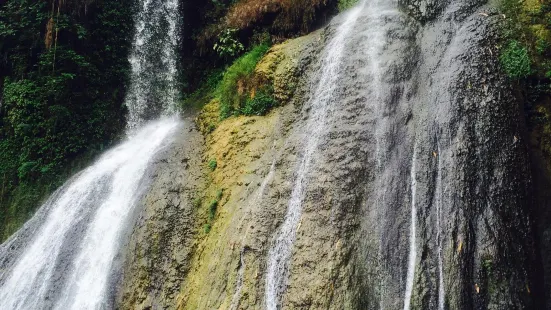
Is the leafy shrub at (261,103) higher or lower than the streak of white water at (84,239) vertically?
higher

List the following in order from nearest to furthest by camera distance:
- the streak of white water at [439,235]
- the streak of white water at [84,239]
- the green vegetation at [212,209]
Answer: the streak of white water at [439,235] < the streak of white water at [84,239] < the green vegetation at [212,209]

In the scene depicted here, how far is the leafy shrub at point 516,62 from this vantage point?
739 cm

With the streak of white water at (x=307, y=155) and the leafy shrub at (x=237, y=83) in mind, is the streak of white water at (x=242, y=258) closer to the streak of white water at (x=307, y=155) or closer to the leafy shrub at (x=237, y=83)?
the streak of white water at (x=307, y=155)

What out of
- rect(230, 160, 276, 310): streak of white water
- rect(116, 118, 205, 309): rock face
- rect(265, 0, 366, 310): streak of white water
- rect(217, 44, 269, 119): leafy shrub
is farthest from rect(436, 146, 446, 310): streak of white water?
rect(217, 44, 269, 119): leafy shrub

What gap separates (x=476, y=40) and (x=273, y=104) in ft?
13.7

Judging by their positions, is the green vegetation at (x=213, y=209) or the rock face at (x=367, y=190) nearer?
the rock face at (x=367, y=190)

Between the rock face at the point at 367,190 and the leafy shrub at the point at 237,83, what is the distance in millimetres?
817

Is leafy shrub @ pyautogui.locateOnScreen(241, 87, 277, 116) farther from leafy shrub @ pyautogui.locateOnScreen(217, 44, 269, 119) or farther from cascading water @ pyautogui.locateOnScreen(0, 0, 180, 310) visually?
cascading water @ pyautogui.locateOnScreen(0, 0, 180, 310)

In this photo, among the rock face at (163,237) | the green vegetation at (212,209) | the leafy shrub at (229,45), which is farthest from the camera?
the leafy shrub at (229,45)

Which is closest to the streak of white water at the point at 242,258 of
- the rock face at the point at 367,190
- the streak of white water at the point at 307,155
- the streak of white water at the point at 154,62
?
the rock face at the point at 367,190

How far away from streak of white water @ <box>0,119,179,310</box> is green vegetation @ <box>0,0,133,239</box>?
187 cm

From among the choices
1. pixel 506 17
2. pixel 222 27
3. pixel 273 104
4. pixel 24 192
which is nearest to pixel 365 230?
pixel 273 104

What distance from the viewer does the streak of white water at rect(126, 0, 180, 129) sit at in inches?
543

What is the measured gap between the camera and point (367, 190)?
6883mm
